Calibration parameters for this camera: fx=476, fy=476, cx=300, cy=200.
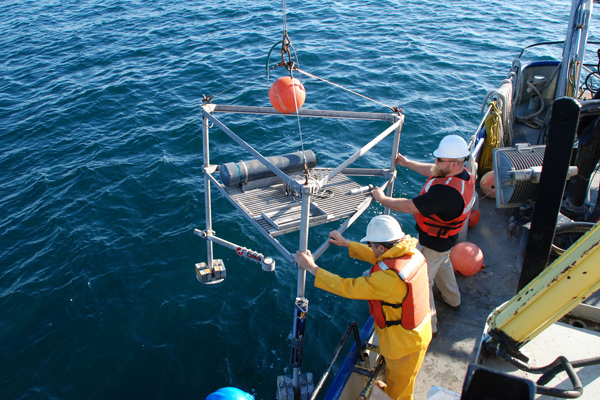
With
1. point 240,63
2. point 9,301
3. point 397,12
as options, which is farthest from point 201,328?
point 397,12

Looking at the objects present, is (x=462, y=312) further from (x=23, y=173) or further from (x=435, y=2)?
(x=435, y=2)

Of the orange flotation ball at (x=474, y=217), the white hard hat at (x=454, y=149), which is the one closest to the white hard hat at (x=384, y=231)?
the white hard hat at (x=454, y=149)

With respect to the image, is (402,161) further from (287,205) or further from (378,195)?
(287,205)

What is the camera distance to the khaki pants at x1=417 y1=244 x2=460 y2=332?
6008mm

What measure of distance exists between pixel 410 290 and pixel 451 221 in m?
1.34

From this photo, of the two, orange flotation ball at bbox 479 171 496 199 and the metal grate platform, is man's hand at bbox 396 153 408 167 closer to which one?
the metal grate platform

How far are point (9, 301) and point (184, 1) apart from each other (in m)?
21.3

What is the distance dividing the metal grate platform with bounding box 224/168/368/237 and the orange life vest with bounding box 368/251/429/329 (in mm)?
1539

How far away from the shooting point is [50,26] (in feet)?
72.9

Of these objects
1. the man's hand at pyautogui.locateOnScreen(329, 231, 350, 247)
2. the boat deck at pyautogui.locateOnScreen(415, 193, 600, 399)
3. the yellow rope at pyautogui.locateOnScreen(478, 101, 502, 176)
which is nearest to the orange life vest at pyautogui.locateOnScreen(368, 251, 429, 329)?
the man's hand at pyautogui.locateOnScreen(329, 231, 350, 247)

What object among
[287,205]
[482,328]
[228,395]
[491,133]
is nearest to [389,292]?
[228,395]

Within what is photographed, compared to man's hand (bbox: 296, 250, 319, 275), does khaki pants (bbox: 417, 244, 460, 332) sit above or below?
below

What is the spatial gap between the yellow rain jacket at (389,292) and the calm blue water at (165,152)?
9.86 feet

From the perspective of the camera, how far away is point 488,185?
906 centimetres
